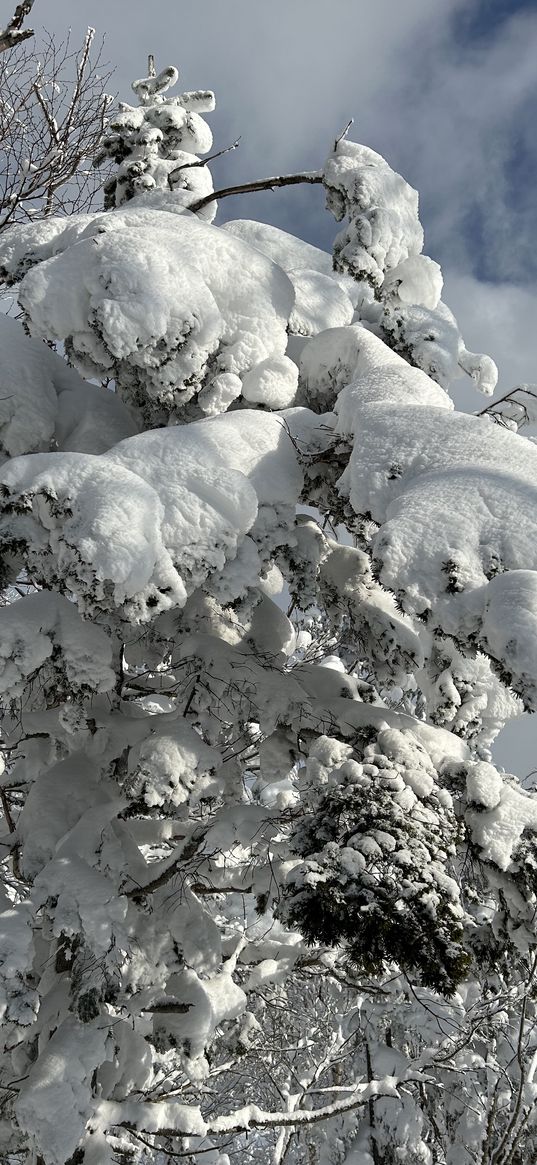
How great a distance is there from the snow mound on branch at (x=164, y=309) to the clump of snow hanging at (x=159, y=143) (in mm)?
1895

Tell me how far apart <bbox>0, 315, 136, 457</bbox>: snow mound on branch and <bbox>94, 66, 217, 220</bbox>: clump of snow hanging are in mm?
2227

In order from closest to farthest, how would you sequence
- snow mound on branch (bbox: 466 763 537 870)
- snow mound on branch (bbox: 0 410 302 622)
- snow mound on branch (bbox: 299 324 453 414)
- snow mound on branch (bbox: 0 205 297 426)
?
1. snow mound on branch (bbox: 0 410 302 622)
2. snow mound on branch (bbox: 466 763 537 870)
3. snow mound on branch (bbox: 0 205 297 426)
4. snow mound on branch (bbox: 299 324 453 414)

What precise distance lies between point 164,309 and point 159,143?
11.8ft

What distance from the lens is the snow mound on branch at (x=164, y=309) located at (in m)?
3.90

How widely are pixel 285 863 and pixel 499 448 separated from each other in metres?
3.30

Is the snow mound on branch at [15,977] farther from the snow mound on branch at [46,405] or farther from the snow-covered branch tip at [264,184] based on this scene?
the snow-covered branch tip at [264,184]

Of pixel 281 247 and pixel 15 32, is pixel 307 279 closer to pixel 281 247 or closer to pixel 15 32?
pixel 281 247

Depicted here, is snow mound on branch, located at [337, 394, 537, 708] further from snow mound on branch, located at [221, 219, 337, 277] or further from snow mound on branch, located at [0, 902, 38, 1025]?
snow mound on branch, located at [221, 219, 337, 277]

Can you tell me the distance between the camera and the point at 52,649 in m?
3.88

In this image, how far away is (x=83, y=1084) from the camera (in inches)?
155

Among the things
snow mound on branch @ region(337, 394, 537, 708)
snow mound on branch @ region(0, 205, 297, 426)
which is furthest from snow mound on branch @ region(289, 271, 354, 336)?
snow mound on branch @ region(337, 394, 537, 708)

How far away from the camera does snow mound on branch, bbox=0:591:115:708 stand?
12.1 ft

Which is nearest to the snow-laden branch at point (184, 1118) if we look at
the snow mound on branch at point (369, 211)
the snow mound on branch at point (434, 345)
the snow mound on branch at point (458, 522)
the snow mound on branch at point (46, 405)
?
the snow mound on branch at point (458, 522)

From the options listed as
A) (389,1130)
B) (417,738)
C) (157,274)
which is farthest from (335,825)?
(389,1130)
